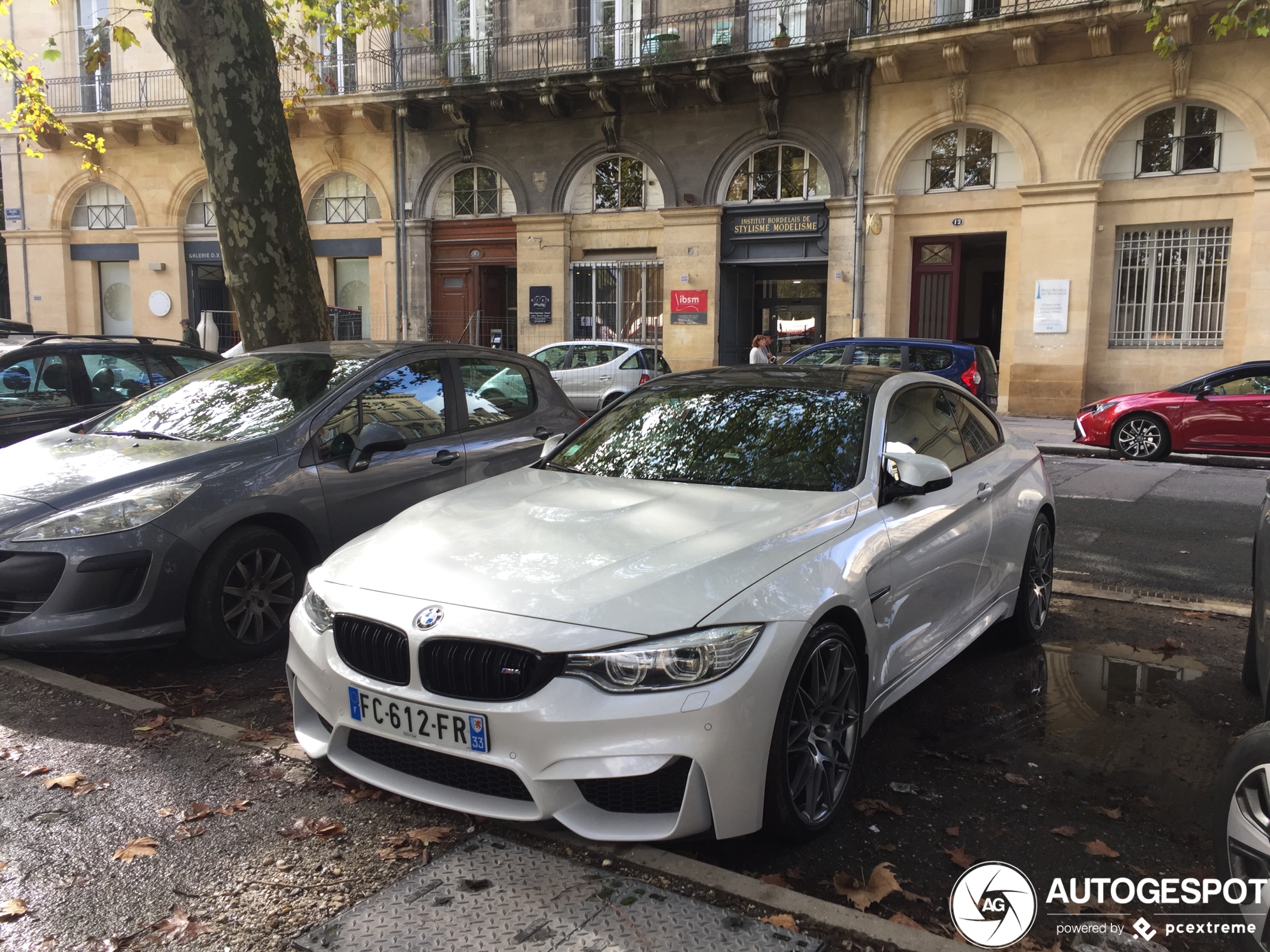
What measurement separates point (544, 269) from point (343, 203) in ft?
20.5

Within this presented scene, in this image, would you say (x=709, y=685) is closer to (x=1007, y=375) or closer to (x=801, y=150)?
(x=1007, y=375)

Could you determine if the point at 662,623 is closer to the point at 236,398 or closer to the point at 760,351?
the point at 236,398

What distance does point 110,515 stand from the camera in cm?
450

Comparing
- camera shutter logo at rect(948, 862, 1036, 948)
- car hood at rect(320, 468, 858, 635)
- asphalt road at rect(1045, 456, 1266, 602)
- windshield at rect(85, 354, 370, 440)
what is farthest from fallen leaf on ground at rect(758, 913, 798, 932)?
asphalt road at rect(1045, 456, 1266, 602)

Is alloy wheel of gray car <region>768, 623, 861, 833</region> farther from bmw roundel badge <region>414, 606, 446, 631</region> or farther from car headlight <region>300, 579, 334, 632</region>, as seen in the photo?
car headlight <region>300, 579, 334, 632</region>

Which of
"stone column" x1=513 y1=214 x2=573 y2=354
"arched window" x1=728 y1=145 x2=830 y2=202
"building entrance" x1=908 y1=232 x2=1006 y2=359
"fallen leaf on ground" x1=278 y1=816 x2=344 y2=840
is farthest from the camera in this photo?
"stone column" x1=513 y1=214 x2=573 y2=354

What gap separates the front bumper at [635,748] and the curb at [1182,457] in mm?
11169

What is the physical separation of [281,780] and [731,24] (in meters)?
20.9

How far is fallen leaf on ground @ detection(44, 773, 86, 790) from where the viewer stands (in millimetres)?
3584

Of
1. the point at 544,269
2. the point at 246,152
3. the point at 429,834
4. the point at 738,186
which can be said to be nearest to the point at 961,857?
the point at 429,834

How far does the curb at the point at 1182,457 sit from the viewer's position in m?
13.5

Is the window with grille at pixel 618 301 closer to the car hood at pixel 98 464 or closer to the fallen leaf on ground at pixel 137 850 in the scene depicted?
the car hood at pixel 98 464

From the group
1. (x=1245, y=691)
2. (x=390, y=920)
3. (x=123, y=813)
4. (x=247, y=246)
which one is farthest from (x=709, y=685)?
(x=247, y=246)

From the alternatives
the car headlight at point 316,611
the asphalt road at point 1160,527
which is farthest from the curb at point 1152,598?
the car headlight at point 316,611
